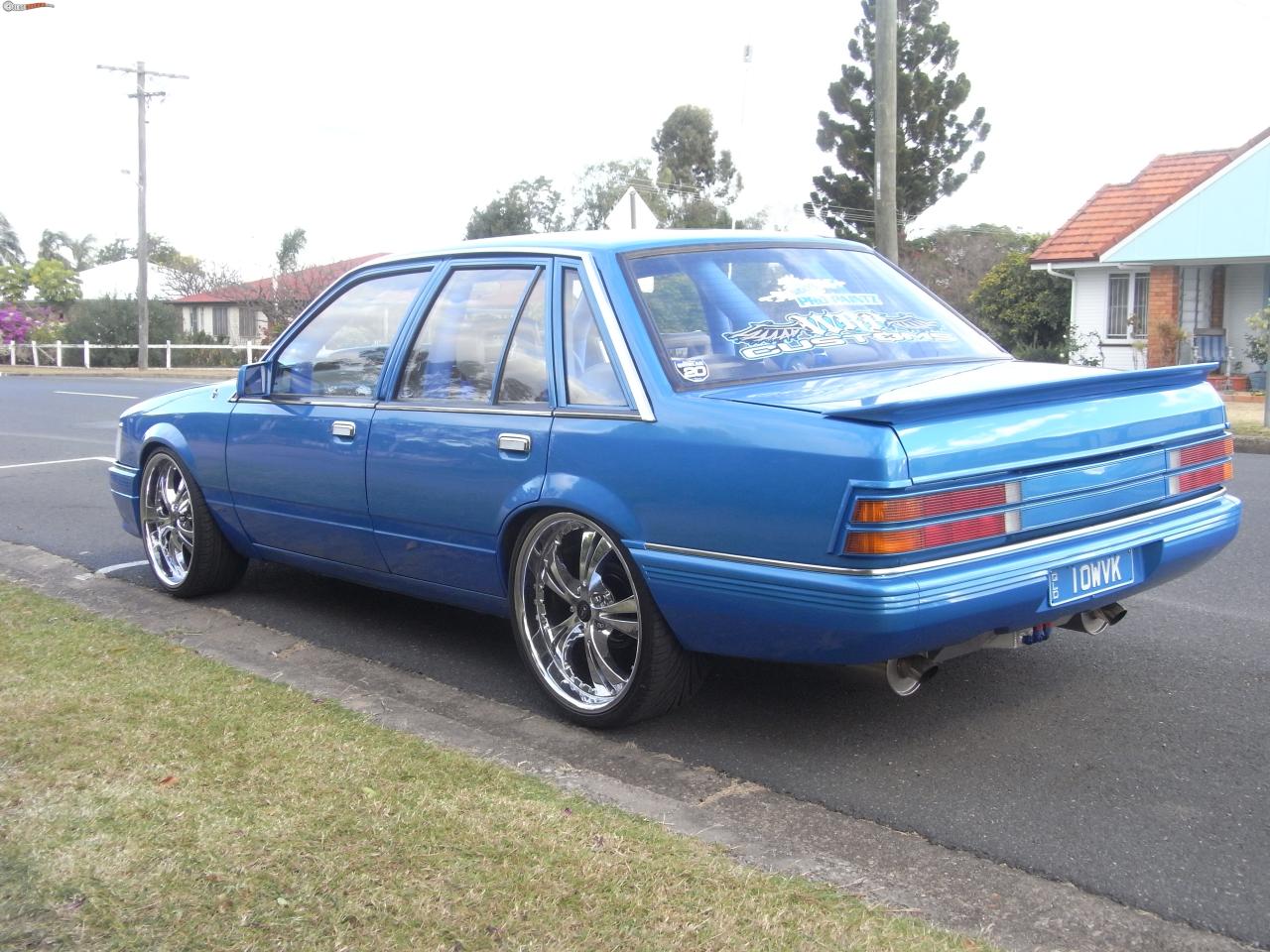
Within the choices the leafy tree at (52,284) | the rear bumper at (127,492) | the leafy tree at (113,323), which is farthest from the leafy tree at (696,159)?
the rear bumper at (127,492)

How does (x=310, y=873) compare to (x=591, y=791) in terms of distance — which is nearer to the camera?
(x=310, y=873)

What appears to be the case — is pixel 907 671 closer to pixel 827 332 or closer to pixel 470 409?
pixel 827 332

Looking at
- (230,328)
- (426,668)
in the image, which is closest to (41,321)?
(230,328)

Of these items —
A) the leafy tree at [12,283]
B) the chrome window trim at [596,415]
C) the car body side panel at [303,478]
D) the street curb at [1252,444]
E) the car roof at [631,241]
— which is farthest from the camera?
the leafy tree at [12,283]

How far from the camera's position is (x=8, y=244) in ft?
246

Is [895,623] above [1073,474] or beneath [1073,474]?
beneath

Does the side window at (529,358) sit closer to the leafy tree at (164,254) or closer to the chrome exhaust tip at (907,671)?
the chrome exhaust tip at (907,671)

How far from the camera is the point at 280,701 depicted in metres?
4.41

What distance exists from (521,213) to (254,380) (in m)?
47.5

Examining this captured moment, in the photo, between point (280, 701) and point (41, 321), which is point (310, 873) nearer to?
point (280, 701)

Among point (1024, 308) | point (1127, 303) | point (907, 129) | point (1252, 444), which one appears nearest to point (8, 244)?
point (907, 129)

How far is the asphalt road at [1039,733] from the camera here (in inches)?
130

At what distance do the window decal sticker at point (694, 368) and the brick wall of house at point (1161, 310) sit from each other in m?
20.6

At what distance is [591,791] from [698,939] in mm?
977
